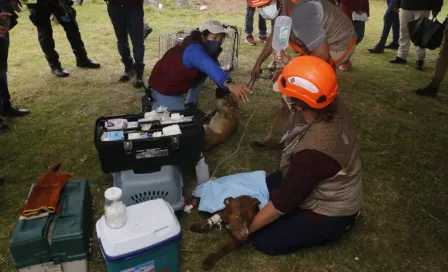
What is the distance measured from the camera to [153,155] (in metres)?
2.59

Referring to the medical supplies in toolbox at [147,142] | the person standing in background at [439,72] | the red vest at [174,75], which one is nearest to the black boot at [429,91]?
the person standing in background at [439,72]

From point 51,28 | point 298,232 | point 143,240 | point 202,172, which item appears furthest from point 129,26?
point 298,232

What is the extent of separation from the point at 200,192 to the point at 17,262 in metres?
1.38

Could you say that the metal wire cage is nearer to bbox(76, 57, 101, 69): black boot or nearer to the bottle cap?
bbox(76, 57, 101, 69): black boot

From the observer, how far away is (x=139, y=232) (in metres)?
1.97

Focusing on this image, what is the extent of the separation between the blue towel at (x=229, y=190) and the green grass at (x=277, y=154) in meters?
0.19

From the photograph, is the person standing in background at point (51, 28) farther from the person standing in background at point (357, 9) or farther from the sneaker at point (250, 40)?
the person standing in background at point (357, 9)

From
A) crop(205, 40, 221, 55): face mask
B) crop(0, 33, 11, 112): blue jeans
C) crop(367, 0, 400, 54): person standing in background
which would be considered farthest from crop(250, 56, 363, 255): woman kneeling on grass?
crop(367, 0, 400, 54): person standing in background

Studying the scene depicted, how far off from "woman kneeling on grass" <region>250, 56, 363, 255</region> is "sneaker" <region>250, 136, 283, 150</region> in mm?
1277

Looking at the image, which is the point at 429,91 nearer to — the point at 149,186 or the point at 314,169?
the point at 314,169

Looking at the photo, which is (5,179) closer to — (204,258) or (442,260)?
(204,258)

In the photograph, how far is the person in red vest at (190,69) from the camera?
9.71 ft

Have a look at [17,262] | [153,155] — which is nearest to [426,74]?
[153,155]

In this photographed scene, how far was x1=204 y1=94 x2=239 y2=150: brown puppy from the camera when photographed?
3629mm
